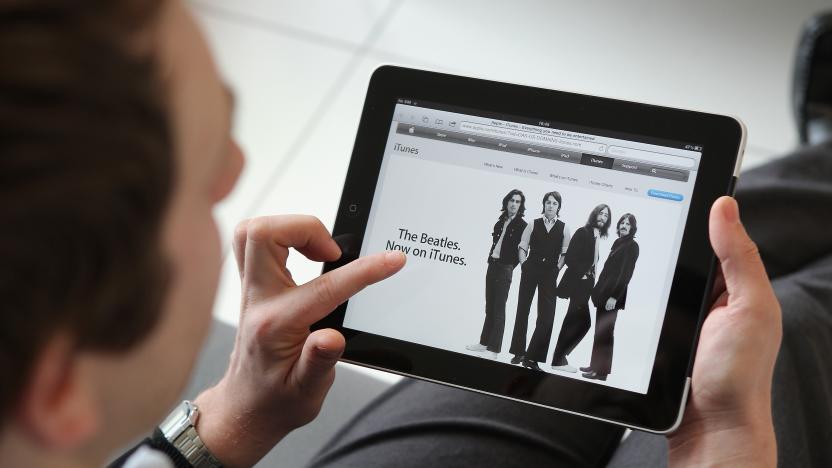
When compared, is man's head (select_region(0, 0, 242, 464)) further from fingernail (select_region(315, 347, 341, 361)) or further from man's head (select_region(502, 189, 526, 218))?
man's head (select_region(502, 189, 526, 218))

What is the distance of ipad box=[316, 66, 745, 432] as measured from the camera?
66 cm

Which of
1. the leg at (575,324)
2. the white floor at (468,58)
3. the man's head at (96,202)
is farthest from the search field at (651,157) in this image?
the white floor at (468,58)

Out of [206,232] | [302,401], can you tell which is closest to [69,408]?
[206,232]

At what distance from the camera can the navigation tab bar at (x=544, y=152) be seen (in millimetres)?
672

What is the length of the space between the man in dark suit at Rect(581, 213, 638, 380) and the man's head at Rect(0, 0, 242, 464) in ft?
1.17

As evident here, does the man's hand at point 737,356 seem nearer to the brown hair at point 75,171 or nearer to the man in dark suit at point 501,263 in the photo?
the man in dark suit at point 501,263

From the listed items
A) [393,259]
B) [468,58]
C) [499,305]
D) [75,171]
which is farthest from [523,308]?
[468,58]

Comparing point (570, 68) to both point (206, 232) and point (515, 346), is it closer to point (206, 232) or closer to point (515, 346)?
point (515, 346)

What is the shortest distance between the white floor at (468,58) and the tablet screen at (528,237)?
740 millimetres

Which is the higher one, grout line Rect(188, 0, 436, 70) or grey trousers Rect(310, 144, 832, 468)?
grout line Rect(188, 0, 436, 70)

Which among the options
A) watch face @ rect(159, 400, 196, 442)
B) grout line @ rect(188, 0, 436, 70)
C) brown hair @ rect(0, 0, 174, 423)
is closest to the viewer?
brown hair @ rect(0, 0, 174, 423)

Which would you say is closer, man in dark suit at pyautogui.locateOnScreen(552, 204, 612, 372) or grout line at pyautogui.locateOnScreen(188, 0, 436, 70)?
man in dark suit at pyautogui.locateOnScreen(552, 204, 612, 372)

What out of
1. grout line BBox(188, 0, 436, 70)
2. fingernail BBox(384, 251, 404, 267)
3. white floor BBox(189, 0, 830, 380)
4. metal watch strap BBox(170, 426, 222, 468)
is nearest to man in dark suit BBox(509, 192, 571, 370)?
fingernail BBox(384, 251, 404, 267)

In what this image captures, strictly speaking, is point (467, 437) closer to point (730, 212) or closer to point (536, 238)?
point (536, 238)
